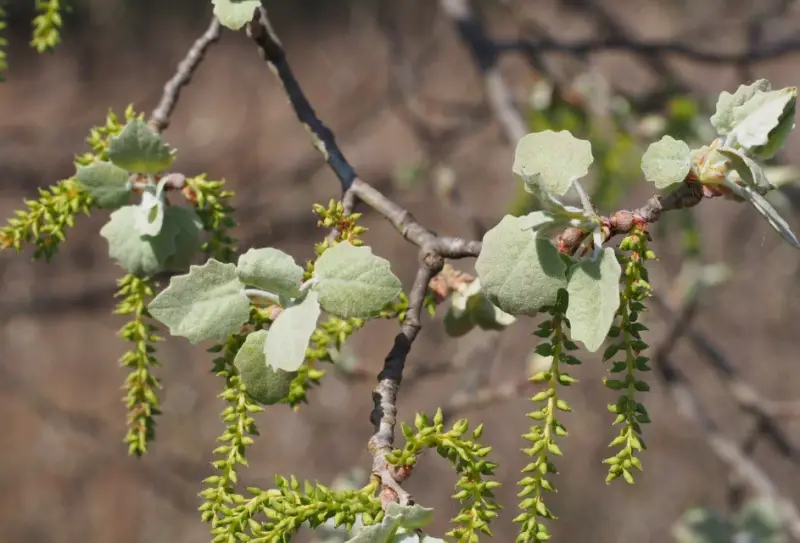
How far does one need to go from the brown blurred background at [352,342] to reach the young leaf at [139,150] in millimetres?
1886

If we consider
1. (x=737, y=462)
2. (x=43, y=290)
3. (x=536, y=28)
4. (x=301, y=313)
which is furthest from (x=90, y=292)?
(x=301, y=313)

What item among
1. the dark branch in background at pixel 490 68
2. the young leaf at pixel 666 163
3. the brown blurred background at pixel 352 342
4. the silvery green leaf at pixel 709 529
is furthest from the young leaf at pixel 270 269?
the brown blurred background at pixel 352 342

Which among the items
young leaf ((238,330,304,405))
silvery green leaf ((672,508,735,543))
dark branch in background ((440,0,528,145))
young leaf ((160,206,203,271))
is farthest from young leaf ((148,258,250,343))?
silvery green leaf ((672,508,735,543))

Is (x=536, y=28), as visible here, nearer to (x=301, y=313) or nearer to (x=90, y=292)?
(x=301, y=313)

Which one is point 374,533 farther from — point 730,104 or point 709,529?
point 709,529

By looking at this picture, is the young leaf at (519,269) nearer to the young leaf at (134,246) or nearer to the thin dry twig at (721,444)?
the young leaf at (134,246)

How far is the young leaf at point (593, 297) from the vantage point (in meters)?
0.46

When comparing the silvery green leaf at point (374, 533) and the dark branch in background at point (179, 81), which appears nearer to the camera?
the silvery green leaf at point (374, 533)

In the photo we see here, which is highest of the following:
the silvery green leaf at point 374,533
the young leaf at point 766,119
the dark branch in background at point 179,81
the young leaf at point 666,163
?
the dark branch in background at point 179,81

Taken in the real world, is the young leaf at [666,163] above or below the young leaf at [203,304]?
above

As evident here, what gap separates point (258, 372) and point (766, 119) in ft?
1.24

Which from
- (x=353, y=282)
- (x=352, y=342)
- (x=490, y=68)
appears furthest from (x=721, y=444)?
(x=352, y=342)

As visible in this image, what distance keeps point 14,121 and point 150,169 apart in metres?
4.07

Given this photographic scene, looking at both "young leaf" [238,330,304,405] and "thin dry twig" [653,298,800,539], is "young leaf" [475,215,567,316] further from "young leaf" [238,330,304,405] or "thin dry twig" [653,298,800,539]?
"thin dry twig" [653,298,800,539]
